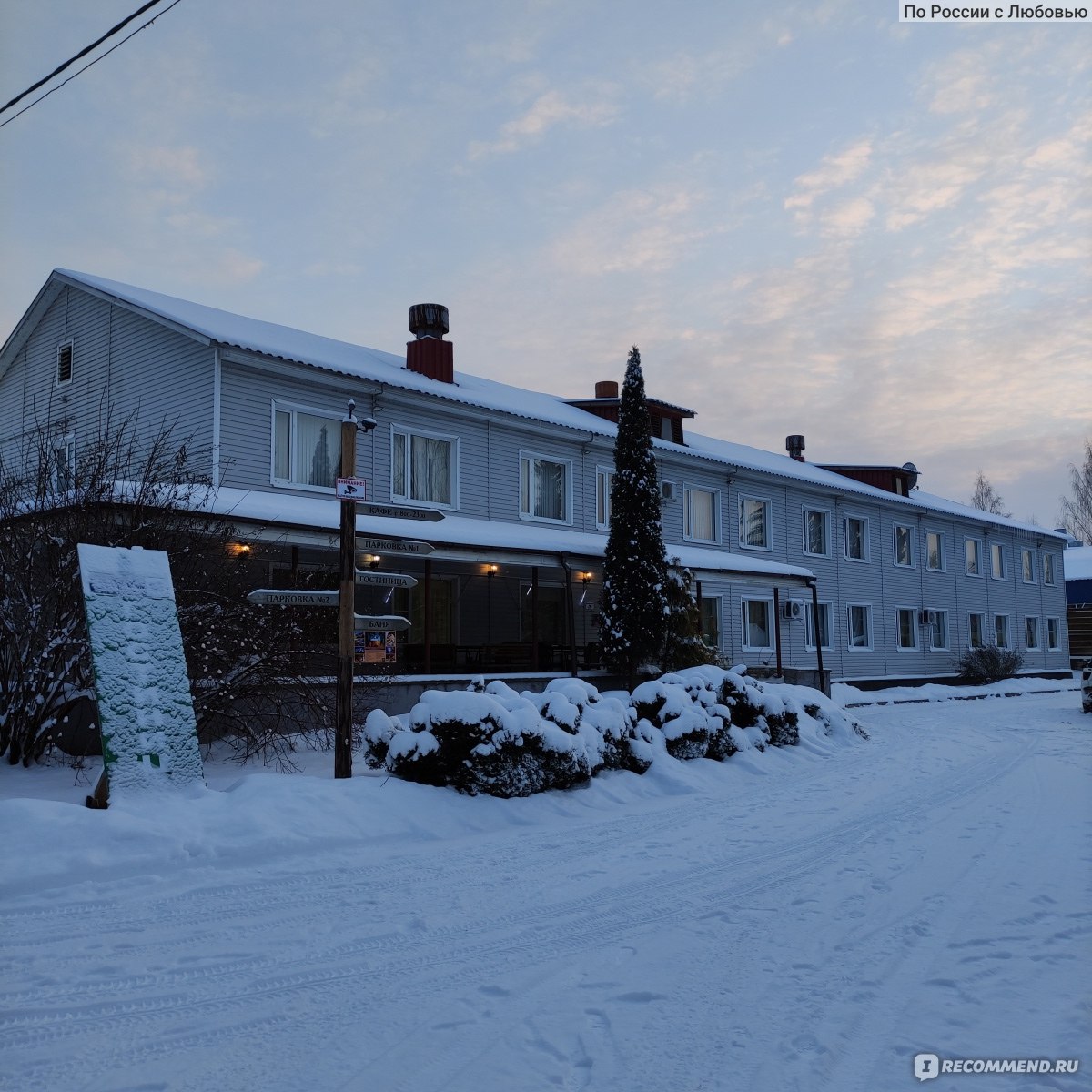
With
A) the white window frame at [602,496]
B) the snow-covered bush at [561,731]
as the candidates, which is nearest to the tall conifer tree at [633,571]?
the white window frame at [602,496]

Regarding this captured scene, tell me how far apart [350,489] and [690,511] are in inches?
714

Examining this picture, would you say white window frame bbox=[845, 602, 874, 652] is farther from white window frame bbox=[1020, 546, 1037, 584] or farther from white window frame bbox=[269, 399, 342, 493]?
white window frame bbox=[269, 399, 342, 493]

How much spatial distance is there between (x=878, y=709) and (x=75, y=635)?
1831 centimetres

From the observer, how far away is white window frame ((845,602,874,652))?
31.3 metres

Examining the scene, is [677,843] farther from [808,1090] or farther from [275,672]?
[275,672]

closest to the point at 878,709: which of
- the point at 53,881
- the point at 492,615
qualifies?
the point at 492,615

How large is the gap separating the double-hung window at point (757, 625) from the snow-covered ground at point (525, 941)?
18.5 m

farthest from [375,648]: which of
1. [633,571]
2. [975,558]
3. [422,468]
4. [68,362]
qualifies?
[975,558]

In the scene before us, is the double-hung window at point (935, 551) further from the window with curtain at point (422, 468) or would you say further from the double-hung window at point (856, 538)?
the window with curtain at point (422, 468)

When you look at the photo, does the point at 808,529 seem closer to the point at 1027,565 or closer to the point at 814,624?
the point at 814,624

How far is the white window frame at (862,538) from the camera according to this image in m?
31.9

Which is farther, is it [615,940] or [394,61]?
[394,61]

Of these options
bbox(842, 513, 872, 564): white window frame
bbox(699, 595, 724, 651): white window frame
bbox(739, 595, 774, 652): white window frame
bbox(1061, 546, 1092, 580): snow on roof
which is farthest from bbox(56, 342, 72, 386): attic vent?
bbox(1061, 546, 1092, 580): snow on roof

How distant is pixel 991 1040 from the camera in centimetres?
386
